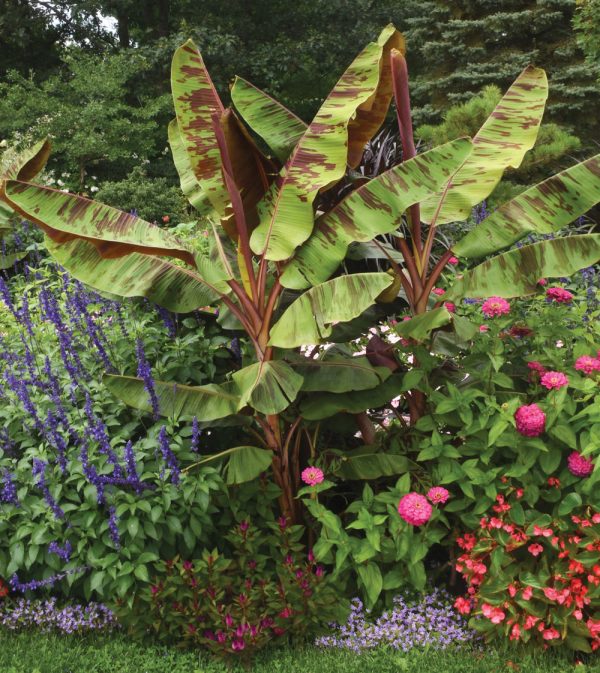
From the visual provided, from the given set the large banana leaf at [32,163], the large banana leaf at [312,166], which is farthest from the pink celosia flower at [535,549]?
the large banana leaf at [32,163]

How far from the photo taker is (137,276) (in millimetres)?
3996

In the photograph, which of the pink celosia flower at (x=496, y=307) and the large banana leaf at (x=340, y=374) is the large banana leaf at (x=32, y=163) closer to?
the large banana leaf at (x=340, y=374)

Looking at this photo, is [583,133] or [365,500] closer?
[365,500]

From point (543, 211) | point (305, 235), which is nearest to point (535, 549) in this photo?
point (543, 211)

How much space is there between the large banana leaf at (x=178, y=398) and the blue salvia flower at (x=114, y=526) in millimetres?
551

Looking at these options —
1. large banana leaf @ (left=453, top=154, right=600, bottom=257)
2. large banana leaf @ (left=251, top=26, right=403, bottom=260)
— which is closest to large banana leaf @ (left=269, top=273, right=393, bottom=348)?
large banana leaf @ (left=251, top=26, right=403, bottom=260)

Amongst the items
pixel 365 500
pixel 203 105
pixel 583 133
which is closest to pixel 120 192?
pixel 583 133

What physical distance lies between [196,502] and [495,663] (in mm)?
1681

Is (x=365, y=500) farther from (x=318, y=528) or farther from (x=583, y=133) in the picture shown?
(x=583, y=133)

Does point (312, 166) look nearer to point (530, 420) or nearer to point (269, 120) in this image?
point (269, 120)

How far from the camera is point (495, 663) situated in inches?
138

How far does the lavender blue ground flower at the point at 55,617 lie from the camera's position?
149 inches

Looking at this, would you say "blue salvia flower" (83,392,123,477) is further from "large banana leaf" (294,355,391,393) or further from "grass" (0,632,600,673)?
"large banana leaf" (294,355,391,393)

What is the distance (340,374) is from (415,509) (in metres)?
0.82
